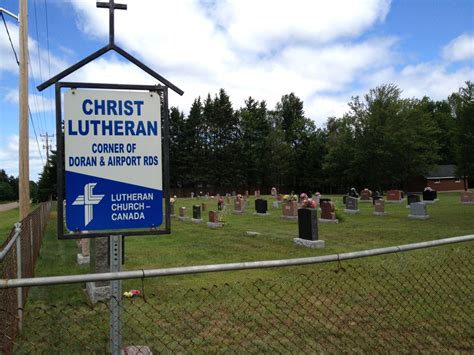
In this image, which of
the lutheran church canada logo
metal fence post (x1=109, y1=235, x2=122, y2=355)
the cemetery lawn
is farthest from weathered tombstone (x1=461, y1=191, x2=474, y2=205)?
the lutheran church canada logo

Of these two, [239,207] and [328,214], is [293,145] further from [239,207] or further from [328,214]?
[328,214]

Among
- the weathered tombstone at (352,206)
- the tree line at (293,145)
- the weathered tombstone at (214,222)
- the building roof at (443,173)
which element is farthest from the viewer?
the building roof at (443,173)

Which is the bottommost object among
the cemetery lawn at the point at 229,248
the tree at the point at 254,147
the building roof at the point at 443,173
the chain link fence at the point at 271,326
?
the chain link fence at the point at 271,326

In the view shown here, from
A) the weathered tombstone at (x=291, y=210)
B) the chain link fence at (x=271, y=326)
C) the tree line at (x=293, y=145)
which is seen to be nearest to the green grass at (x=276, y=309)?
the chain link fence at (x=271, y=326)

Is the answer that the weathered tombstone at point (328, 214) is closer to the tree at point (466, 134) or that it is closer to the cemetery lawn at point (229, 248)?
the cemetery lawn at point (229, 248)

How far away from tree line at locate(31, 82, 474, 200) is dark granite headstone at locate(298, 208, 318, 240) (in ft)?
144

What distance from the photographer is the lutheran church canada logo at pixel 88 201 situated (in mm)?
3096

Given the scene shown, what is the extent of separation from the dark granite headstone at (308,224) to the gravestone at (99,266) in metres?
7.07

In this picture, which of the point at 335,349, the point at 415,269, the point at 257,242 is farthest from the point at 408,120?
the point at 335,349

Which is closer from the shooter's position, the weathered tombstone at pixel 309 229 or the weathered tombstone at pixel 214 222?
the weathered tombstone at pixel 309 229

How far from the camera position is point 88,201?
3107 millimetres

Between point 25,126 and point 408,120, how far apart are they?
2013 inches

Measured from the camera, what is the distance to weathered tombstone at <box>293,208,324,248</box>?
12.6 m

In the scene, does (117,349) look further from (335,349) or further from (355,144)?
(355,144)
